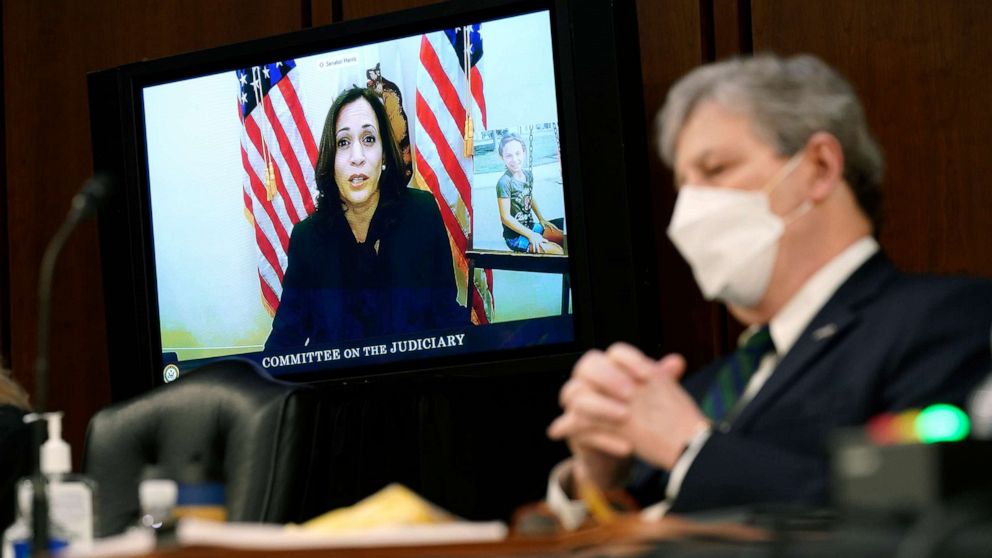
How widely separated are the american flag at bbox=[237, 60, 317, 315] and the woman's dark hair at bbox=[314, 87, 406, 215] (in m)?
0.03

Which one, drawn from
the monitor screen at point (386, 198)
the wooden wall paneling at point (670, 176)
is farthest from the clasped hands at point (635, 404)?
the wooden wall paneling at point (670, 176)

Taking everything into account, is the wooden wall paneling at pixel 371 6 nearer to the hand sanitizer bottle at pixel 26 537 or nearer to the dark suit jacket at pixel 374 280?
the dark suit jacket at pixel 374 280

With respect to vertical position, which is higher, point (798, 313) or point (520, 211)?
point (520, 211)

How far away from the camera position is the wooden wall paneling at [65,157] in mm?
4352

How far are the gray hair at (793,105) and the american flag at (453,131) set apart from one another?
1.61 m

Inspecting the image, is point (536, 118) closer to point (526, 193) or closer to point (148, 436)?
point (526, 193)

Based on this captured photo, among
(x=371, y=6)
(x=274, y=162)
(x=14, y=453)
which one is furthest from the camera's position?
(x=371, y=6)

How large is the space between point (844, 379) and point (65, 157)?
335 centimetres

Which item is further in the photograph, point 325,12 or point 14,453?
point 325,12

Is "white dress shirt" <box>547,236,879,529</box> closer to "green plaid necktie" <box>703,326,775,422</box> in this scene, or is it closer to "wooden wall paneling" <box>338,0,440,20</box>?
"green plaid necktie" <box>703,326,775,422</box>

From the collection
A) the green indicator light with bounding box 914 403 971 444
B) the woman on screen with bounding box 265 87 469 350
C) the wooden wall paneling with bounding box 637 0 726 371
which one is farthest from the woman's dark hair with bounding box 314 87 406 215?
the green indicator light with bounding box 914 403 971 444

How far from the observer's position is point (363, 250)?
3.64 m

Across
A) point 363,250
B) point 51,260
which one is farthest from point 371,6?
point 51,260

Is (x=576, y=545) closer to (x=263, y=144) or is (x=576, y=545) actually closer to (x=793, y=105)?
(x=793, y=105)
